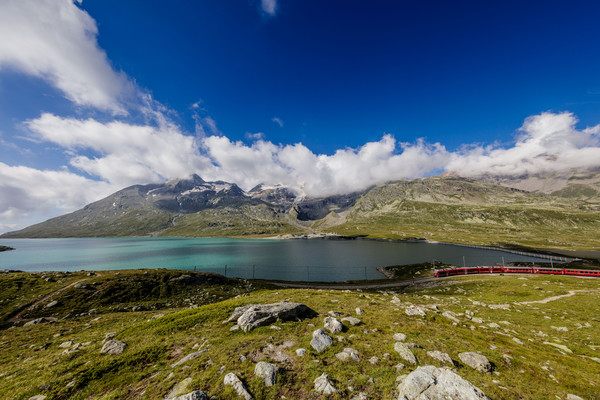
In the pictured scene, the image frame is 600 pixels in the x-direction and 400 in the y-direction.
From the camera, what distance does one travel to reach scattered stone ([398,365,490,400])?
8852mm

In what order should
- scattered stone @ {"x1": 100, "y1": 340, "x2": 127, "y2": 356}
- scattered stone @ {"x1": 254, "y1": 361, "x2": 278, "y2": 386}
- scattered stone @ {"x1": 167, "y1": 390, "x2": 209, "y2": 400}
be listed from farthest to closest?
1. scattered stone @ {"x1": 100, "y1": 340, "x2": 127, "y2": 356}
2. scattered stone @ {"x1": 254, "y1": 361, "x2": 278, "y2": 386}
3. scattered stone @ {"x1": 167, "y1": 390, "x2": 209, "y2": 400}

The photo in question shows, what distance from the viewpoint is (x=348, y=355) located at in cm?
1299

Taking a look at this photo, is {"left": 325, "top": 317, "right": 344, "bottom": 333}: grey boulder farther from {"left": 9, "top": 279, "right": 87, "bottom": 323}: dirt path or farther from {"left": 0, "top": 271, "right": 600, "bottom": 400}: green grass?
{"left": 9, "top": 279, "right": 87, "bottom": 323}: dirt path

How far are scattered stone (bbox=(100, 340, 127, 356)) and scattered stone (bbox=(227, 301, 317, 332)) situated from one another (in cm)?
790

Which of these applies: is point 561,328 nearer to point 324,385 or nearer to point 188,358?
point 324,385

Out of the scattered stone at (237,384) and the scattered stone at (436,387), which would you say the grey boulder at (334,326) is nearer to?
the scattered stone at (436,387)

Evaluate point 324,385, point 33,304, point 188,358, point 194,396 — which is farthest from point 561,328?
point 33,304

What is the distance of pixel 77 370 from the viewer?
13031mm

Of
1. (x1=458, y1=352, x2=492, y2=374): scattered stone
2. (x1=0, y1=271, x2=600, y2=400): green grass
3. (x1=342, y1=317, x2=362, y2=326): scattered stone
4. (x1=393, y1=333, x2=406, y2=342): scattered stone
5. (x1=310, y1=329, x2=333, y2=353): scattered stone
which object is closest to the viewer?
(x1=0, y1=271, x2=600, y2=400): green grass

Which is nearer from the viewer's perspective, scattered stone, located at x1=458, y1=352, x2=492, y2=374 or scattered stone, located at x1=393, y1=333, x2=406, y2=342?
scattered stone, located at x1=458, y1=352, x2=492, y2=374

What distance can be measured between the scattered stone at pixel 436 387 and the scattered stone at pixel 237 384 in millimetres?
6812

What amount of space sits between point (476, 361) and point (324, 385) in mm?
9861

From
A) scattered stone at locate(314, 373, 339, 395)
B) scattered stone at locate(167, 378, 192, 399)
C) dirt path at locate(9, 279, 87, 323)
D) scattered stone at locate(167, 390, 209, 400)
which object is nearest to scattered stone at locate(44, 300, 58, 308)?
dirt path at locate(9, 279, 87, 323)

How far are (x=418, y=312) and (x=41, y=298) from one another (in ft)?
243
